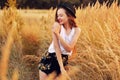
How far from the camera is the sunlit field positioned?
412cm

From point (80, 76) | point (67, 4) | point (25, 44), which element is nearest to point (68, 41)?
point (67, 4)

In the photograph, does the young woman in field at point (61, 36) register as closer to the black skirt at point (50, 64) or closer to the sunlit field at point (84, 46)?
the black skirt at point (50, 64)

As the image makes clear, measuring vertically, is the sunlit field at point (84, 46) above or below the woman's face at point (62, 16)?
below

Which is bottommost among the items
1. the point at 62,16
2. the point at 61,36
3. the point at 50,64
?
the point at 50,64

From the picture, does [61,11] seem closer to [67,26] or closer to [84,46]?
[67,26]

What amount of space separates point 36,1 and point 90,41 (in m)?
23.0

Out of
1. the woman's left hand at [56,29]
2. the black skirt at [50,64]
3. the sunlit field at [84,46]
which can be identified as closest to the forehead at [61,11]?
the woman's left hand at [56,29]

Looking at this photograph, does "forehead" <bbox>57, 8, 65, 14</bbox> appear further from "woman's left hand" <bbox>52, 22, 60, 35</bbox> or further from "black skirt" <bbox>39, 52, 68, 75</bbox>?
"black skirt" <bbox>39, 52, 68, 75</bbox>

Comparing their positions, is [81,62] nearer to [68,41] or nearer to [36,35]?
[68,41]

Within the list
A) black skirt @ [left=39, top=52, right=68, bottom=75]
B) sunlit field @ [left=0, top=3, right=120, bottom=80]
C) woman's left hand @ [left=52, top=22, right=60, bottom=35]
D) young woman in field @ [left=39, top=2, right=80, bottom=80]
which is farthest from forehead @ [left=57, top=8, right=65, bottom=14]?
sunlit field @ [left=0, top=3, right=120, bottom=80]

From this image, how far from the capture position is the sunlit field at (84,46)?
4.12 m

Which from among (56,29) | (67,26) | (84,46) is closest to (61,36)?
(56,29)

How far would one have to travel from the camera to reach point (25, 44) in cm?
768

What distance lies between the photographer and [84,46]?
17.0 feet
